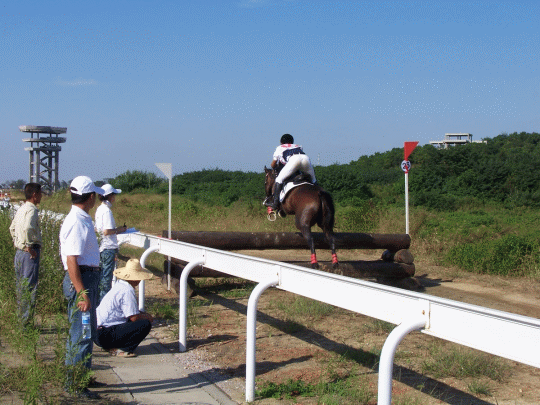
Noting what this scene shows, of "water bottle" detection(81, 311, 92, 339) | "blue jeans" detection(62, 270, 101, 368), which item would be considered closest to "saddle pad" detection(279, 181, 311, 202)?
"blue jeans" detection(62, 270, 101, 368)

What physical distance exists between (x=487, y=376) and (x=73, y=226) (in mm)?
3812

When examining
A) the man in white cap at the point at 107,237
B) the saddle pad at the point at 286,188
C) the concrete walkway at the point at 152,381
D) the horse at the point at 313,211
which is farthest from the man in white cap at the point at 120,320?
the saddle pad at the point at 286,188

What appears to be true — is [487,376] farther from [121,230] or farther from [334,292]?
[121,230]

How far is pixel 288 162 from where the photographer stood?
9398mm

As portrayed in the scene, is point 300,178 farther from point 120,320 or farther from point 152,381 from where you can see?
point 152,381

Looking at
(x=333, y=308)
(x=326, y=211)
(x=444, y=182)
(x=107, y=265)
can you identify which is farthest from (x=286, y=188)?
(x=444, y=182)

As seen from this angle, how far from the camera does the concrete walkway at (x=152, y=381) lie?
4754 mm

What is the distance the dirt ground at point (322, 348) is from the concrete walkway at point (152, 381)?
204 mm

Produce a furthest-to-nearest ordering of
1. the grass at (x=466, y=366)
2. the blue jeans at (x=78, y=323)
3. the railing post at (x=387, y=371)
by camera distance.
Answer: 1. the grass at (x=466, y=366)
2. the blue jeans at (x=78, y=323)
3. the railing post at (x=387, y=371)

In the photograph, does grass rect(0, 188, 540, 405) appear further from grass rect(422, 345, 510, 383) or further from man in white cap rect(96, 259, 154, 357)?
man in white cap rect(96, 259, 154, 357)

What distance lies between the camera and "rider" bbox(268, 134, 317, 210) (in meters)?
9.37

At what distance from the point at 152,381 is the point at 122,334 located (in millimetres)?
738

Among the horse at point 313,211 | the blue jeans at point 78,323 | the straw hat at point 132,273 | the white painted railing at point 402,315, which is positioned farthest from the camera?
the horse at point 313,211

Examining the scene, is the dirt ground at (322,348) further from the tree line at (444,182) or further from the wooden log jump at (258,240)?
the tree line at (444,182)
